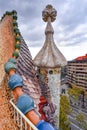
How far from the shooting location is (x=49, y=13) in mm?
5625

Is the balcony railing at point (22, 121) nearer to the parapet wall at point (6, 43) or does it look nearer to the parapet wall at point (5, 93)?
the parapet wall at point (5, 93)

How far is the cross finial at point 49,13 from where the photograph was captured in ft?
18.4

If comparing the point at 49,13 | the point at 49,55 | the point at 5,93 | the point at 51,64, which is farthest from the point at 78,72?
the point at 5,93

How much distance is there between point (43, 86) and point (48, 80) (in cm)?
18

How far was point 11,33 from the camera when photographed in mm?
5688

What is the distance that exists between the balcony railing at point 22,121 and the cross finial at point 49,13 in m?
3.33

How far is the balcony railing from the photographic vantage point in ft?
6.81

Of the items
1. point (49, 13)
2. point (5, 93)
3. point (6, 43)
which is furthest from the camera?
point (49, 13)

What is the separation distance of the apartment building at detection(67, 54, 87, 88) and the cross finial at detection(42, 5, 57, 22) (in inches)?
1502

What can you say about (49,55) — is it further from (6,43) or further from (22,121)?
(22,121)

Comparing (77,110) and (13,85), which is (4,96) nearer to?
(13,85)

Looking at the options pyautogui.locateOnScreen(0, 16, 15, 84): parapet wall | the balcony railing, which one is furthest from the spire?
the balcony railing

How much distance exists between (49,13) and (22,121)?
3761 mm

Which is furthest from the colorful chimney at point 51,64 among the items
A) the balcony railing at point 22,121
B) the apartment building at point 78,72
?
the apartment building at point 78,72
